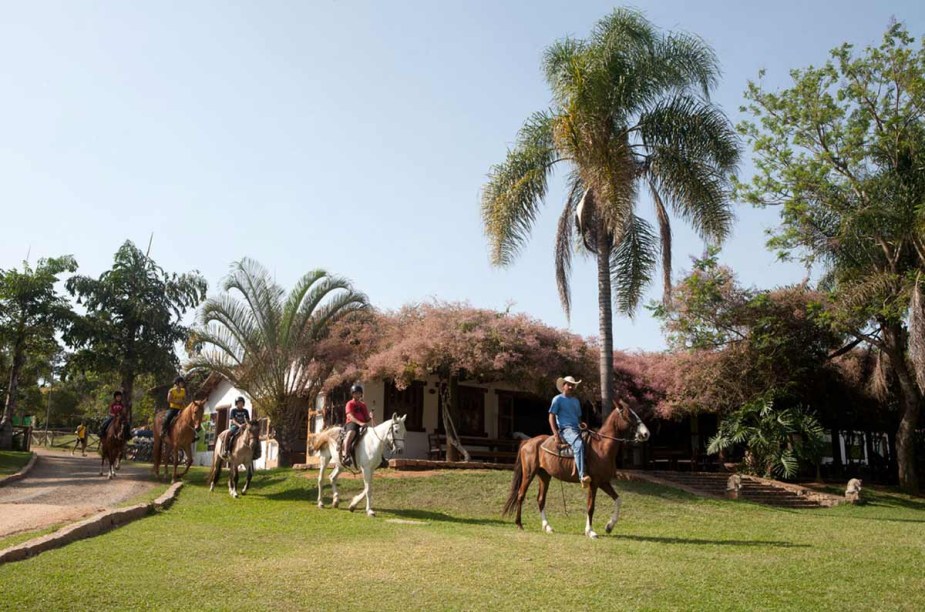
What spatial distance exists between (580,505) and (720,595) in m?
8.84

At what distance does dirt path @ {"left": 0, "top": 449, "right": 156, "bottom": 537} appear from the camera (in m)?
10.9

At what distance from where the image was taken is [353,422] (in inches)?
558

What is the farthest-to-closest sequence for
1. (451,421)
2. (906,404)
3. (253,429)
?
(906,404), (451,421), (253,429)

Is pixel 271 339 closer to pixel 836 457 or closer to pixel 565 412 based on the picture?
pixel 565 412

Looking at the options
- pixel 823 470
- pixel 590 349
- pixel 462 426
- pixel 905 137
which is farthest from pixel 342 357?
pixel 823 470

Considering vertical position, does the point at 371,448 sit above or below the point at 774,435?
below

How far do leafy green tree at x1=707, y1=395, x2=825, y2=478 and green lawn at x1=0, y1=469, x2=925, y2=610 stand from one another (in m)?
6.99

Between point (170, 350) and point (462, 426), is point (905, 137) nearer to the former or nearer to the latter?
point (462, 426)

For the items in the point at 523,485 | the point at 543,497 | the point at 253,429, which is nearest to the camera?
the point at 543,497

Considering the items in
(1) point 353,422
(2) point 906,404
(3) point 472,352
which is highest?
(3) point 472,352

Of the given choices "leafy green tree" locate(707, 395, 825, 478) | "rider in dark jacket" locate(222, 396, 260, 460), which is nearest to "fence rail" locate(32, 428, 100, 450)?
"rider in dark jacket" locate(222, 396, 260, 460)

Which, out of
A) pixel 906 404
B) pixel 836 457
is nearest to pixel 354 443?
pixel 906 404

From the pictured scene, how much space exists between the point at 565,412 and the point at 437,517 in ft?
12.3

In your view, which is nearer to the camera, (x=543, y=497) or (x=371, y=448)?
(x=543, y=497)
